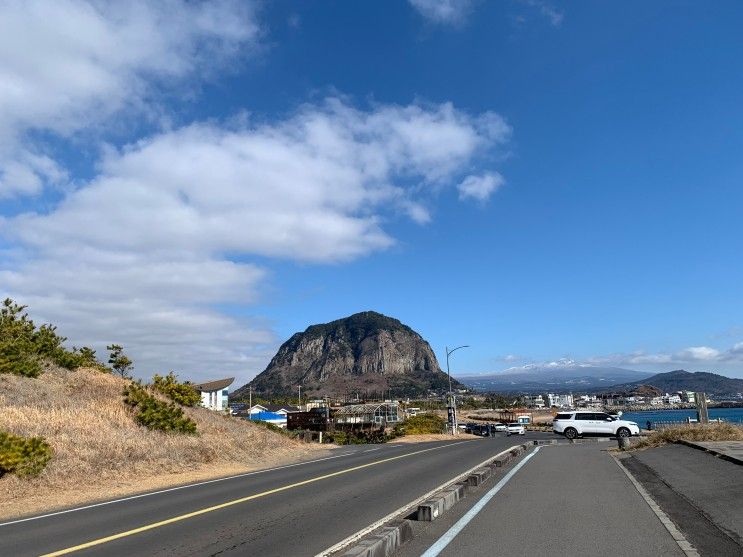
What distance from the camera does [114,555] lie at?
771 centimetres

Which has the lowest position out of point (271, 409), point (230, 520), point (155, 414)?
point (230, 520)

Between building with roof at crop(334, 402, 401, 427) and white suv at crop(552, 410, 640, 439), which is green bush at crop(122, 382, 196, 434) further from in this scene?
building with roof at crop(334, 402, 401, 427)

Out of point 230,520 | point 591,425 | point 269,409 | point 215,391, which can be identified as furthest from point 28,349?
point 269,409

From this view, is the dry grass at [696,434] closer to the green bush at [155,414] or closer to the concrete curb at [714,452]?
the concrete curb at [714,452]

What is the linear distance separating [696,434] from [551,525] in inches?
731

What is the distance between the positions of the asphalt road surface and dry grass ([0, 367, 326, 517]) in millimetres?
9896

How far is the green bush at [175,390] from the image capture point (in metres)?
31.3

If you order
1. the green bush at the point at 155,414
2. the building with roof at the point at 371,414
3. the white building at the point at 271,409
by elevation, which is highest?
the green bush at the point at 155,414

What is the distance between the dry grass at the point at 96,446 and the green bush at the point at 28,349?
30.7 inches

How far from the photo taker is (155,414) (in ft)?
83.8

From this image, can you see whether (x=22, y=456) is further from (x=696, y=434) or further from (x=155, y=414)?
(x=696, y=434)

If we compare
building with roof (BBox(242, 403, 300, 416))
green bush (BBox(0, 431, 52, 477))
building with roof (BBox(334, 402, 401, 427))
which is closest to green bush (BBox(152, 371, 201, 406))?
green bush (BBox(0, 431, 52, 477))

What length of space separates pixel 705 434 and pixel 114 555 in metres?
23.2

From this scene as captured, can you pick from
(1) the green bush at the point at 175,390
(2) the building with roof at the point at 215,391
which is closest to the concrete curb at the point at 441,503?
(1) the green bush at the point at 175,390
